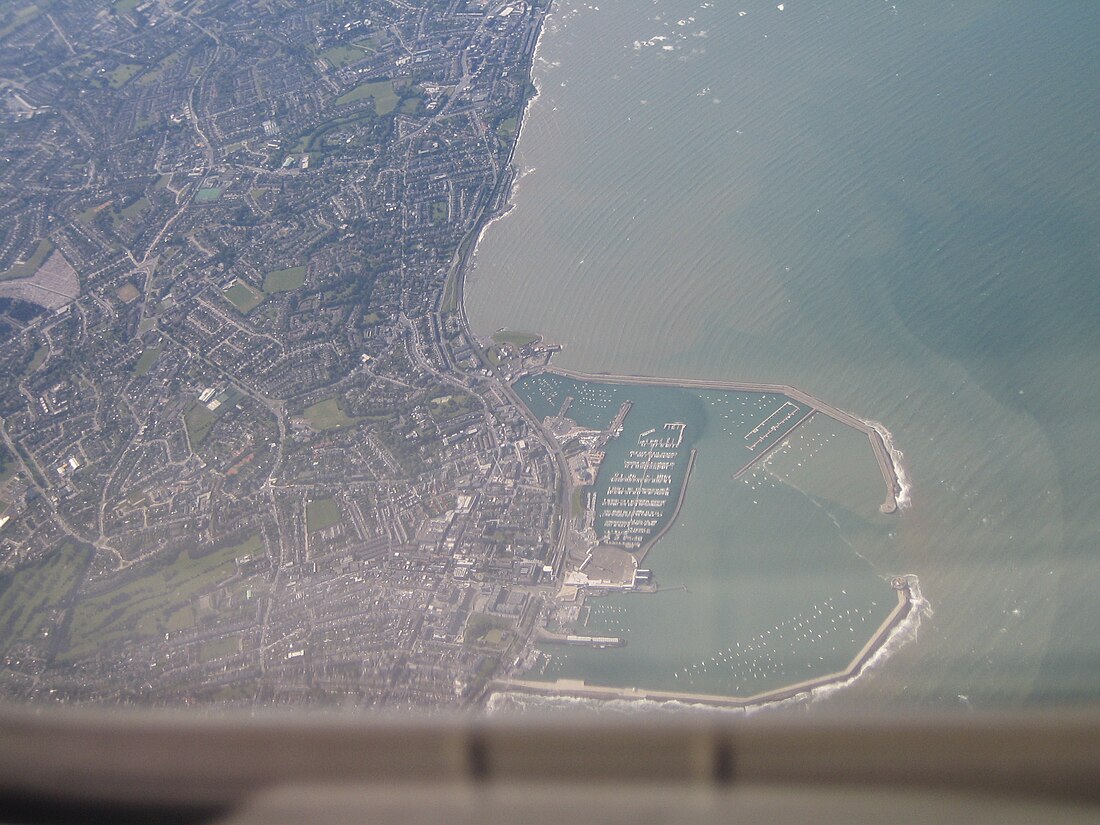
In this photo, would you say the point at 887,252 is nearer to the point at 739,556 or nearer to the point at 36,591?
the point at 739,556

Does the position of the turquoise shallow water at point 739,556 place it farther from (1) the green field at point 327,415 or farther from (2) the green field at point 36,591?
(2) the green field at point 36,591


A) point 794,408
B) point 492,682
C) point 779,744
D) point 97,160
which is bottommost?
point 492,682

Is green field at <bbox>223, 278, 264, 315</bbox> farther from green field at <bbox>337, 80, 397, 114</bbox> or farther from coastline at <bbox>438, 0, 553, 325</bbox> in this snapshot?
→ green field at <bbox>337, 80, 397, 114</bbox>

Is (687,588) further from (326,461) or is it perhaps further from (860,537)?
(326,461)

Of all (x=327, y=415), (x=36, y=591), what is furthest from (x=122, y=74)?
(x=36, y=591)

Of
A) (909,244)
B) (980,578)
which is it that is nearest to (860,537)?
(980,578)

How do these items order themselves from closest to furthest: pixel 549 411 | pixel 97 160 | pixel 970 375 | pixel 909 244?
1. pixel 970 375
2. pixel 549 411
3. pixel 909 244
4. pixel 97 160

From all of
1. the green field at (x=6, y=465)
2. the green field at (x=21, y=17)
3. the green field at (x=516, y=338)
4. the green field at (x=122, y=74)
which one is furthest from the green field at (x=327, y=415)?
the green field at (x=21, y=17)
